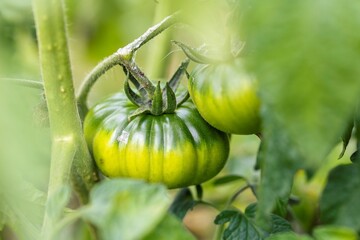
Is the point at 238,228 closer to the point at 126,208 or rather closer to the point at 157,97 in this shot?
the point at 157,97

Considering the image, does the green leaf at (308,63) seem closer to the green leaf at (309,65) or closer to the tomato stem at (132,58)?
the green leaf at (309,65)

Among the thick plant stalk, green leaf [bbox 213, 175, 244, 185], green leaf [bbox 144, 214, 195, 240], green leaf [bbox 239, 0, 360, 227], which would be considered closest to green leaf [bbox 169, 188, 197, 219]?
green leaf [bbox 213, 175, 244, 185]

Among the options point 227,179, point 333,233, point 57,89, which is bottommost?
point 227,179

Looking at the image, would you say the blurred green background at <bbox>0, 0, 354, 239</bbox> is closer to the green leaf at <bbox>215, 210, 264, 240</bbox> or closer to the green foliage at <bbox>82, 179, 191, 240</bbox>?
the green foliage at <bbox>82, 179, 191, 240</bbox>

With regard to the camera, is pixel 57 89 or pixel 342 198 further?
pixel 342 198

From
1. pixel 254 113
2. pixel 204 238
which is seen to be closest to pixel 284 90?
pixel 254 113

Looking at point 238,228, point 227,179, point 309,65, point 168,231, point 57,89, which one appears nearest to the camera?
point 309,65

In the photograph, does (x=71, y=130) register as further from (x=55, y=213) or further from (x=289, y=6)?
(x=289, y=6)

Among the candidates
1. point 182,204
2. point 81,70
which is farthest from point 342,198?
point 81,70
